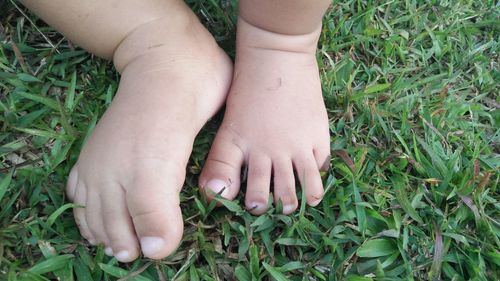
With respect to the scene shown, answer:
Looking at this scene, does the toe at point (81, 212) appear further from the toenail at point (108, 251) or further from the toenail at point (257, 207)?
the toenail at point (257, 207)

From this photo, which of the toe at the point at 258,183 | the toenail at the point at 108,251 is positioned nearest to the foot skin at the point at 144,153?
the toenail at the point at 108,251

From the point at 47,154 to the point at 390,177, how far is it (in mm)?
728

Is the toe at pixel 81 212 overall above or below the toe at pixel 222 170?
above

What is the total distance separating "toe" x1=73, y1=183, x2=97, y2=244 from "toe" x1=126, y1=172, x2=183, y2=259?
91mm

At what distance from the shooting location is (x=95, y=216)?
42.0 inches

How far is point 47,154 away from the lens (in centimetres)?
115

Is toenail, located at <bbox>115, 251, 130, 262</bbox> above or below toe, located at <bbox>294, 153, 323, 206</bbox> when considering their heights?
above

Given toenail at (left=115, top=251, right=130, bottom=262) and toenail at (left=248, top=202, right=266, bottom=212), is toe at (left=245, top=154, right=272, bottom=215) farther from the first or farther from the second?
toenail at (left=115, top=251, right=130, bottom=262)

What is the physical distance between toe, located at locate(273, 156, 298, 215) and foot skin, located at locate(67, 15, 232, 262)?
190mm

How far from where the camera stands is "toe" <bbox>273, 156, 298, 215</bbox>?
1145mm

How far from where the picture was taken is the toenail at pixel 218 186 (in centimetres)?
113

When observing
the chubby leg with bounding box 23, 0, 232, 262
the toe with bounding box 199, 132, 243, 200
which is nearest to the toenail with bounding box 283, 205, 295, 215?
the toe with bounding box 199, 132, 243, 200

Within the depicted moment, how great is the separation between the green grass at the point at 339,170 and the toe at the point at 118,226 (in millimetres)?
22

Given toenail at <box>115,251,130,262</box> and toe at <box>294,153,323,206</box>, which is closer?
toenail at <box>115,251,130,262</box>
